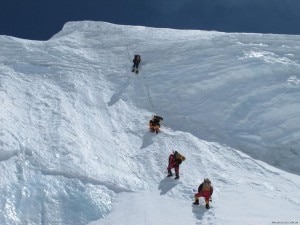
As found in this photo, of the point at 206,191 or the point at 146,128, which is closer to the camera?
the point at 206,191

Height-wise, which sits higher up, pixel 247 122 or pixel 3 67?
pixel 3 67

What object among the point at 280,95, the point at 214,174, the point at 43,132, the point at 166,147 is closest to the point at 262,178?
the point at 214,174

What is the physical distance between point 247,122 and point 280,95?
2026 millimetres

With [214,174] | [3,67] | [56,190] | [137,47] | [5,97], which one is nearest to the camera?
[56,190]

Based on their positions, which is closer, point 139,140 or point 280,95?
point 139,140

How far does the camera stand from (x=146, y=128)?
20828 mm

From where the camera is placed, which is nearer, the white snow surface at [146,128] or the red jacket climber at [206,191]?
the white snow surface at [146,128]

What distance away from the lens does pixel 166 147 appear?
63.9 feet

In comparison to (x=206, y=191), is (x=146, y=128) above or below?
above

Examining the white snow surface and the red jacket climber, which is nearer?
the white snow surface

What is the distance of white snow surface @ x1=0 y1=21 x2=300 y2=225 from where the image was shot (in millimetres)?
15477

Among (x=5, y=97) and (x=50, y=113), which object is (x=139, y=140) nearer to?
(x=50, y=113)

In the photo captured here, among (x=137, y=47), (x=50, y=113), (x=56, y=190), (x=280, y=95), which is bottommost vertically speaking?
(x=56, y=190)

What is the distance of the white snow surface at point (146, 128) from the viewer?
50.8 feet
